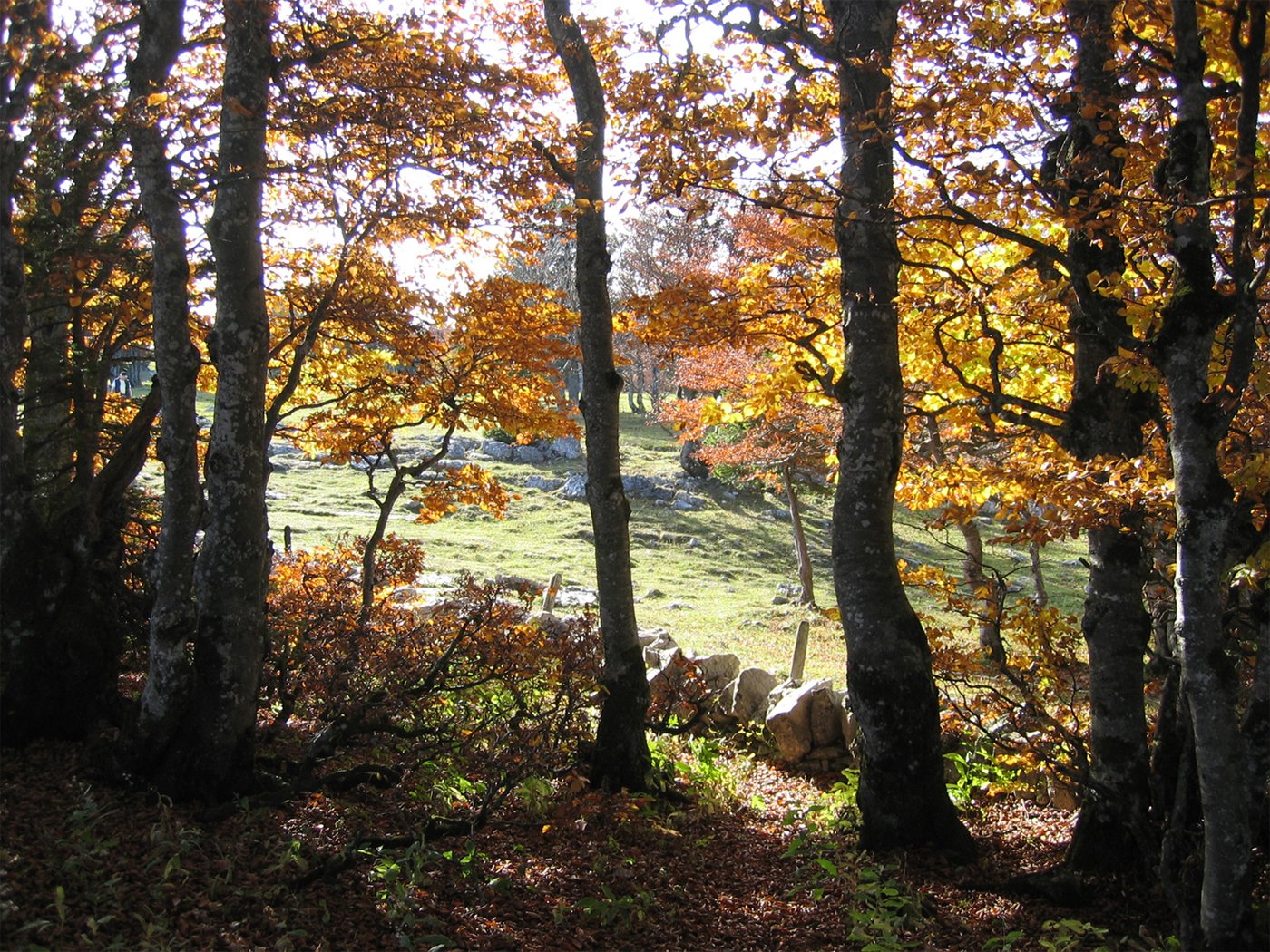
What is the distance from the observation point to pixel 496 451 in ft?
128

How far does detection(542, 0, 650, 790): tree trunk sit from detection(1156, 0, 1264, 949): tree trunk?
485 centimetres

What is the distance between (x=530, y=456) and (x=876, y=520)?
32.3 metres

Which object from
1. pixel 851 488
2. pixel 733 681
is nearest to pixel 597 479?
pixel 851 488

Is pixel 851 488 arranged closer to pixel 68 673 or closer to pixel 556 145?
pixel 556 145

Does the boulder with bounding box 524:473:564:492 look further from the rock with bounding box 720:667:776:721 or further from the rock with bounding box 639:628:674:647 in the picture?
the rock with bounding box 720:667:776:721

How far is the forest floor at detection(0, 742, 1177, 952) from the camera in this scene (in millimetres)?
4727

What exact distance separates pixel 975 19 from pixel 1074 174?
1.17m

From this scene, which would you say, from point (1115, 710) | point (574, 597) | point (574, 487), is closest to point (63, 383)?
point (1115, 710)

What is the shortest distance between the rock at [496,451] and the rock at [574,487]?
4682mm

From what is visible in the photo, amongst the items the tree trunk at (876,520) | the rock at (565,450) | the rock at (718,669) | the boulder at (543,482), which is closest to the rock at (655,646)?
the rock at (718,669)

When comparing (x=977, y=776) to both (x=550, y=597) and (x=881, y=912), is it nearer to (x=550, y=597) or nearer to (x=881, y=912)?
(x=881, y=912)

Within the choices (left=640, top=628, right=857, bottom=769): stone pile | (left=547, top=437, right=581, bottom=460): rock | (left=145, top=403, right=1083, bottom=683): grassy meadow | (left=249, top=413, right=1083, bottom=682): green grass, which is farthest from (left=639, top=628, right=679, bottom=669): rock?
(left=547, top=437, right=581, bottom=460): rock

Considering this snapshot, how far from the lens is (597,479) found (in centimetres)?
823

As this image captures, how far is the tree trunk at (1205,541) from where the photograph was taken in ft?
12.3
